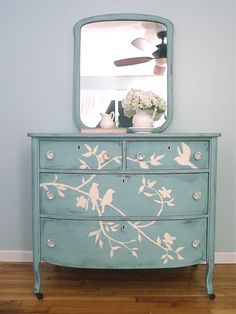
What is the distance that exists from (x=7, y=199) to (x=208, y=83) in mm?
1745

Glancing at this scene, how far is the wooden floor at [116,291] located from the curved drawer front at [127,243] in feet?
0.73

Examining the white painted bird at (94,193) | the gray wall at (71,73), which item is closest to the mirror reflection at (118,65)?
the gray wall at (71,73)

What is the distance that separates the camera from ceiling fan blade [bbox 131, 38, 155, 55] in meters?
2.26

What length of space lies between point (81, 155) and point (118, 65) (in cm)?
86

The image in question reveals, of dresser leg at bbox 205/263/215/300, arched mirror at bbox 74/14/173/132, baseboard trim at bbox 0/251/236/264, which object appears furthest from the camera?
baseboard trim at bbox 0/251/236/264

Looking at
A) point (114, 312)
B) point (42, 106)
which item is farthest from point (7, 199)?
point (114, 312)

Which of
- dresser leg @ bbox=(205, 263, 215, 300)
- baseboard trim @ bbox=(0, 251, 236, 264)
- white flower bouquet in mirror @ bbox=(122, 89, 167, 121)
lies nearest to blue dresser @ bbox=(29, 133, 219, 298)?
dresser leg @ bbox=(205, 263, 215, 300)

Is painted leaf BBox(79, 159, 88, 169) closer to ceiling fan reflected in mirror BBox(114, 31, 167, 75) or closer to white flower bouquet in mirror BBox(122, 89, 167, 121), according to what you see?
white flower bouquet in mirror BBox(122, 89, 167, 121)

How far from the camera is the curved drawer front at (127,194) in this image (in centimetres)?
175

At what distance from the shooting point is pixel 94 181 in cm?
175

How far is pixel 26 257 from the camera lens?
7.86 feet

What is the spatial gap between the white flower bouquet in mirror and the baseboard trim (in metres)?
1.20

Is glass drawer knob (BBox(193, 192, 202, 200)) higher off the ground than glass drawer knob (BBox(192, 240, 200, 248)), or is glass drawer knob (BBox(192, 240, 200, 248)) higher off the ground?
glass drawer knob (BBox(193, 192, 202, 200))

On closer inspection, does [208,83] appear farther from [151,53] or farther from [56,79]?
→ [56,79]
